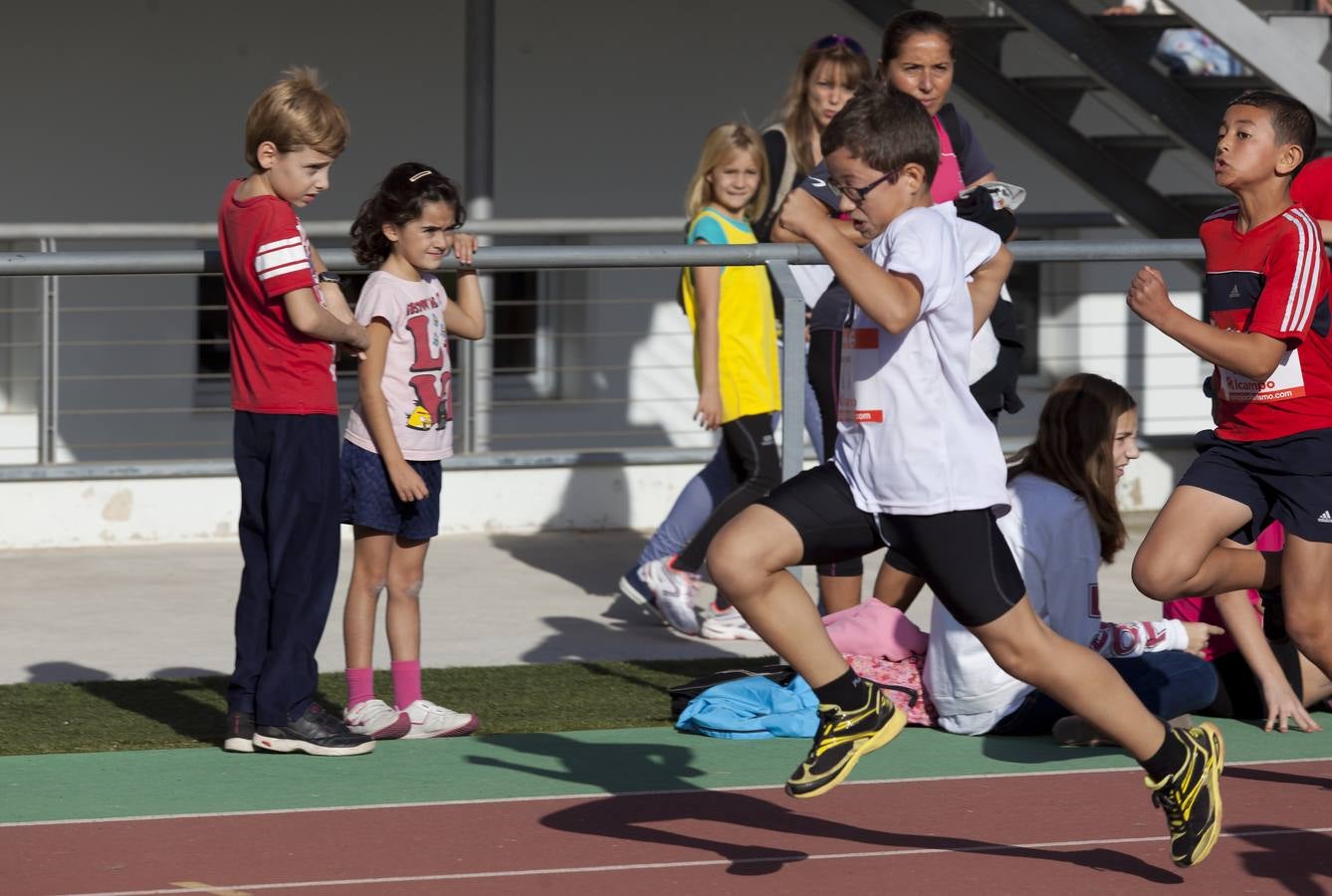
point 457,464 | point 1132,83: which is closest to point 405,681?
point 457,464

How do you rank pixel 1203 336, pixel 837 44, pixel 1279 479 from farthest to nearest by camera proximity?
pixel 837 44 < pixel 1279 479 < pixel 1203 336

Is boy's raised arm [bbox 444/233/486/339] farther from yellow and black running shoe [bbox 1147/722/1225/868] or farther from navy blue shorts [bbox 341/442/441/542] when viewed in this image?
yellow and black running shoe [bbox 1147/722/1225/868]

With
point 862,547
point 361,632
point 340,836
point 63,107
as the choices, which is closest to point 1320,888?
point 862,547

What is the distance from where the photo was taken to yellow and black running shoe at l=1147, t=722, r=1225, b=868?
4.38 metres

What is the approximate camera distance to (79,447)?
1088 centimetres

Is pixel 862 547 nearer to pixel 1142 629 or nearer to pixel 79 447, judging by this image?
pixel 1142 629

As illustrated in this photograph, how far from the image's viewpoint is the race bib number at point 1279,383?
5230 millimetres

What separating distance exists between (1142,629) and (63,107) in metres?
6.93

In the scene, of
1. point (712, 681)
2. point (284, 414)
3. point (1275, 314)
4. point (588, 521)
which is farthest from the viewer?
point (588, 521)

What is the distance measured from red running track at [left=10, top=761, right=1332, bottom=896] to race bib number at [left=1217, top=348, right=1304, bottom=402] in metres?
0.94

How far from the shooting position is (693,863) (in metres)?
4.59

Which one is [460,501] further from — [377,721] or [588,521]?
[377,721]

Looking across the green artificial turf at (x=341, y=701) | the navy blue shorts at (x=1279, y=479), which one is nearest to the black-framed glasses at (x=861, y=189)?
the navy blue shorts at (x=1279, y=479)

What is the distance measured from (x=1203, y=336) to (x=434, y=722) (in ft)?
7.36
